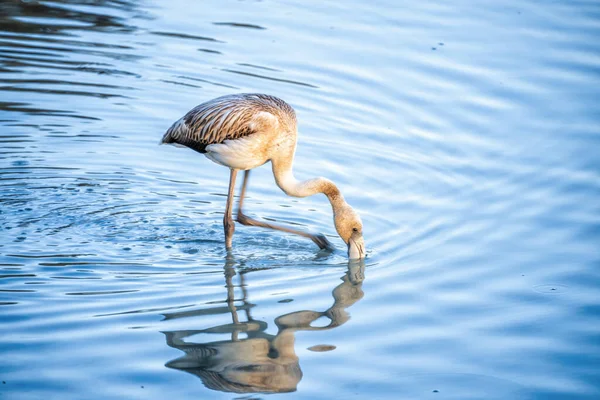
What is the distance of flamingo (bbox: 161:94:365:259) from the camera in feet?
30.0

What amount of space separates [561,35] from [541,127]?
10.9ft

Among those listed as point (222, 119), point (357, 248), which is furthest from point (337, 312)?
point (222, 119)

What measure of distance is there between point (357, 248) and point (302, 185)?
88cm

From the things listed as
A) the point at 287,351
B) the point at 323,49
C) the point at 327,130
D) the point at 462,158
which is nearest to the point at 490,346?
the point at 287,351

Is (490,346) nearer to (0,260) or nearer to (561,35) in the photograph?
(0,260)

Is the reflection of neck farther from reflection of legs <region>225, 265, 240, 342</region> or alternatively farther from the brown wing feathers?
the brown wing feathers

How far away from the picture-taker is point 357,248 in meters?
9.02

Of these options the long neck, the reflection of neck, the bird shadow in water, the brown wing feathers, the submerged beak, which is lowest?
the bird shadow in water

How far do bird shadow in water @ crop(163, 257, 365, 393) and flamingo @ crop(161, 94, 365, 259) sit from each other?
3.02 feet

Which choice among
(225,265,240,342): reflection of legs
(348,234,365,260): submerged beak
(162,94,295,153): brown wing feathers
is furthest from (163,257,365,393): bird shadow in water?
(162,94,295,153): brown wing feathers

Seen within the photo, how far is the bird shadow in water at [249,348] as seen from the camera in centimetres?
667

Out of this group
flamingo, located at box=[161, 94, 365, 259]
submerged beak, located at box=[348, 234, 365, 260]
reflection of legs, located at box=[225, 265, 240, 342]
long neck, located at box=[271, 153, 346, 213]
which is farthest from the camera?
long neck, located at box=[271, 153, 346, 213]

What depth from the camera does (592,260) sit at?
880cm

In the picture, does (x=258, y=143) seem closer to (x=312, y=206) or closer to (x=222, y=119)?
(x=222, y=119)
